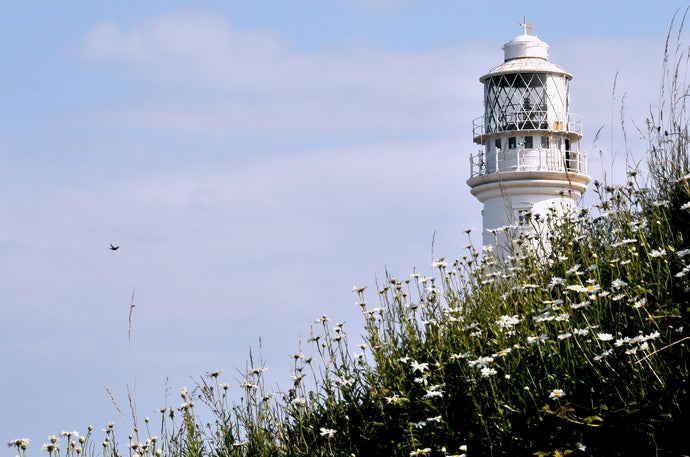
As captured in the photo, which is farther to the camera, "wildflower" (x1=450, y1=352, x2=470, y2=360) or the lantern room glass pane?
the lantern room glass pane

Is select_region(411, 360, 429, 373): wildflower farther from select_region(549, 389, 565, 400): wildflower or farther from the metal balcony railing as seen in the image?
the metal balcony railing

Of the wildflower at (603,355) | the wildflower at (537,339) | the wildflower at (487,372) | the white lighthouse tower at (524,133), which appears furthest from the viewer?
the white lighthouse tower at (524,133)

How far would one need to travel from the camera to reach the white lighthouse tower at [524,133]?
27.8 metres

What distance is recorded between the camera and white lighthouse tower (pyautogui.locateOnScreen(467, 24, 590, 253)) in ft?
91.1

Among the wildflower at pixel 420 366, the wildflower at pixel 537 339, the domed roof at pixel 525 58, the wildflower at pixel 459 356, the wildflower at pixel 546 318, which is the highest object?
the domed roof at pixel 525 58

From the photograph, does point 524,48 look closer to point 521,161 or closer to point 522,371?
point 521,161

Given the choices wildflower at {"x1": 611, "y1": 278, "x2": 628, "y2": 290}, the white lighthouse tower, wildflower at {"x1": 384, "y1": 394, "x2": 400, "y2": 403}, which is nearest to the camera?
wildflower at {"x1": 611, "y1": 278, "x2": 628, "y2": 290}

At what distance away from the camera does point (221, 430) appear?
6.35 m

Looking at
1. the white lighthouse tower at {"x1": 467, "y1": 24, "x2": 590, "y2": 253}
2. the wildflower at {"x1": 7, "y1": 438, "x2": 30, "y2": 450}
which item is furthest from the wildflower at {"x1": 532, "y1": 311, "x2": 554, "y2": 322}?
the white lighthouse tower at {"x1": 467, "y1": 24, "x2": 590, "y2": 253}

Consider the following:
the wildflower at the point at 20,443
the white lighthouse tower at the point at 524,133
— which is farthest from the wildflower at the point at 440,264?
Result: the white lighthouse tower at the point at 524,133

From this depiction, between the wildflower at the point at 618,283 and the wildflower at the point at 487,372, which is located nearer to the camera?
the wildflower at the point at 487,372

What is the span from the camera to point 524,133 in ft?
93.5

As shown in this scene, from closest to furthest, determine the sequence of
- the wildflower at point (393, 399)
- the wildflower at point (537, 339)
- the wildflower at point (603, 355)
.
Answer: the wildflower at point (603, 355)
the wildflower at point (537, 339)
the wildflower at point (393, 399)

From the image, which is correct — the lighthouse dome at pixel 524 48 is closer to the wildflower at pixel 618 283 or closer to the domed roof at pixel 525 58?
the domed roof at pixel 525 58
